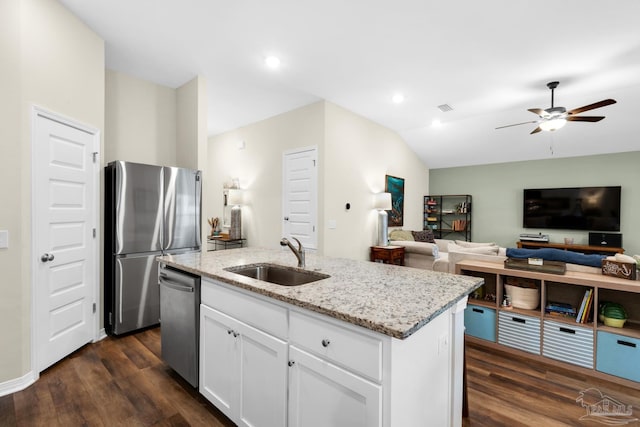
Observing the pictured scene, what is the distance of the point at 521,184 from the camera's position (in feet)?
21.7

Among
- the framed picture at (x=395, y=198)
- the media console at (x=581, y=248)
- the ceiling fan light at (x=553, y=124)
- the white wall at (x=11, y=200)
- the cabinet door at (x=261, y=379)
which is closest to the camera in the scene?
the cabinet door at (x=261, y=379)

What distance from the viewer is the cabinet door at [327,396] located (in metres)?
1.08

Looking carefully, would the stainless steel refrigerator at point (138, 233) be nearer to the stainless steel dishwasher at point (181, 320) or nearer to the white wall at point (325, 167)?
the white wall at point (325, 167)

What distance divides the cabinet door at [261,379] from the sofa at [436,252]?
2478 mm

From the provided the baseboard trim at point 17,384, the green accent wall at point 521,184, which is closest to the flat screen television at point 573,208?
the green accent wall at point 521,184

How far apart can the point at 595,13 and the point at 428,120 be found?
2.96 metres

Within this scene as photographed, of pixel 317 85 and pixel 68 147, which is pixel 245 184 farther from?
pixel 68 147

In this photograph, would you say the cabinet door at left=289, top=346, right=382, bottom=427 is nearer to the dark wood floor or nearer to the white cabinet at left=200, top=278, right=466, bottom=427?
the white cabinet at left=200, top=278, right=466, bottom=427

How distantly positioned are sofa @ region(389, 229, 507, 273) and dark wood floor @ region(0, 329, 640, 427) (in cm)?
102

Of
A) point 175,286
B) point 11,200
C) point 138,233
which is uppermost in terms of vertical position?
point 11,200

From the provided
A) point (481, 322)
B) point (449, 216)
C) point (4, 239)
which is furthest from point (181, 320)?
point (449, 216)

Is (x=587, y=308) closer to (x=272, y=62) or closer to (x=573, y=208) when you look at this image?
(x=272, y=62)

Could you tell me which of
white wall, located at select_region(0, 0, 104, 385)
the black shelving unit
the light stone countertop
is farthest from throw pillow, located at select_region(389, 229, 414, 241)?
white wall, located at select_region(0, 0, 104, 385)

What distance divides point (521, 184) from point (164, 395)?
7.51 m
